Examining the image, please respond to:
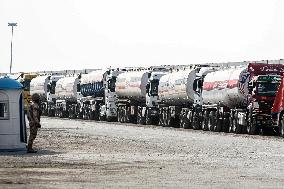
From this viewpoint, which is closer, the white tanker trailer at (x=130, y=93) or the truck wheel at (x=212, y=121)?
the truck wheel at (x=212, y=121)

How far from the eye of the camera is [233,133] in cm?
4925

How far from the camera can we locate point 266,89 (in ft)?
149

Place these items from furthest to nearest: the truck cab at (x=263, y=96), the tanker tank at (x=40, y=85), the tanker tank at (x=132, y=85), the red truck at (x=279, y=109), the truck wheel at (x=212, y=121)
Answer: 1. the tanker tank at (x=40, y=85)
2. the tanker tank at (x=132, y=85)
3. the truck wheel at (x=212, y=121)
4. the truck cab at (x=263, y=96)
5. the red truck at (x=279, y=109)

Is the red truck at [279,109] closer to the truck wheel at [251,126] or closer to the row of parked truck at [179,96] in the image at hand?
the row of parked truck at [179,96]

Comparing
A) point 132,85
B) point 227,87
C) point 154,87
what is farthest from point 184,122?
point 227,87

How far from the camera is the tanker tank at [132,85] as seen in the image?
62.6 metres

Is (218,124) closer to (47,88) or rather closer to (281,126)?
(281,126)

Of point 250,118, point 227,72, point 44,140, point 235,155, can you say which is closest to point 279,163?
point 235,155

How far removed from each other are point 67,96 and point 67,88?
3.04 feet

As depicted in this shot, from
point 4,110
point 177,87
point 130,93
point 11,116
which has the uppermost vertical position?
point 177,87

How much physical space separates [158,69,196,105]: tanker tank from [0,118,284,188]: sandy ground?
60.5 ft

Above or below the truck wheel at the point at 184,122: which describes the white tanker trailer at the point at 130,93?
above

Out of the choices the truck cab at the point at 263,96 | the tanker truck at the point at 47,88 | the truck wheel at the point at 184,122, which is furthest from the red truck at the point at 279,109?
the tanker truck at the point at 47,88

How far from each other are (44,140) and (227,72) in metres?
13.6
